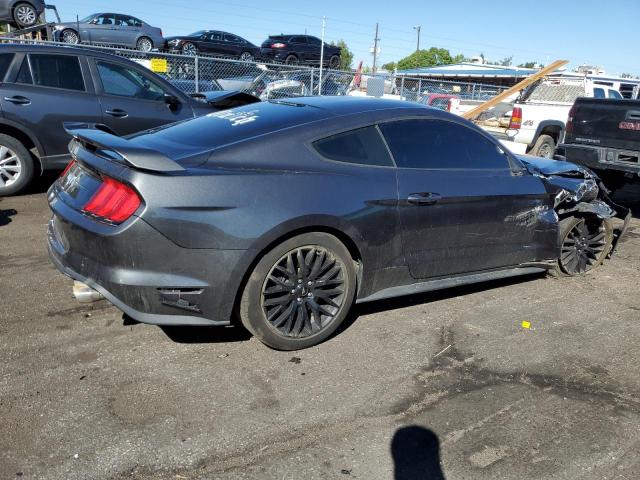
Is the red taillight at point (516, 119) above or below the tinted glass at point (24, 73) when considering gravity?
below

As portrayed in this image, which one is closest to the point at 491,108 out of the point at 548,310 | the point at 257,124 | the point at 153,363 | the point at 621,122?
the point at 621,122

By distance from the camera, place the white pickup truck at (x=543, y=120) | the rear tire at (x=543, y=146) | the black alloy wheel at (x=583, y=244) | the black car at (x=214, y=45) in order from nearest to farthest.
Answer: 1. the black alloy wheel at (x=583, y=244)
2. the white pickup truck at (x=543, y=120)
3. the rear tire at (x=543, y=146)
4. the black car at (x=214, y=45)

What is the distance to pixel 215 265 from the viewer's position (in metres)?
3.19

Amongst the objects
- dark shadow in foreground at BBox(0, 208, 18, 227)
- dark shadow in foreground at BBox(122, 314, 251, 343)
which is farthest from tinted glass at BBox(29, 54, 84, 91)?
dark shadow in foreground at BBox(122, 314, 251, 343)

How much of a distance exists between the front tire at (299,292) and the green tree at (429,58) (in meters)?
94.6

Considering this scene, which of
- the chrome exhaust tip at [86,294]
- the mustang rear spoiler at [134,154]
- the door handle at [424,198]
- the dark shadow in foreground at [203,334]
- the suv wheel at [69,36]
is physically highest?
the suv wheel at [69,36]

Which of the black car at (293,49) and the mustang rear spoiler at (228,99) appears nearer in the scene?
the mustang rear spoiler at (228,99)

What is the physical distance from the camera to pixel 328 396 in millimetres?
3186

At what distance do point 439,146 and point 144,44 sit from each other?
18983 millimetres

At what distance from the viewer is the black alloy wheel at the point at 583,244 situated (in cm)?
523

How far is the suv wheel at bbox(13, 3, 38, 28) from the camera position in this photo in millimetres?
16109

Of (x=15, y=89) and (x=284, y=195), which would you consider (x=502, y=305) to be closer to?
(x=284, y=195)

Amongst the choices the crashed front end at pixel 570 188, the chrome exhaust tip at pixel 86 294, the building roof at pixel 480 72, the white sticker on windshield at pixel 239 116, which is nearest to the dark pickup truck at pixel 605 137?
the crashed front end at pixel 570 188

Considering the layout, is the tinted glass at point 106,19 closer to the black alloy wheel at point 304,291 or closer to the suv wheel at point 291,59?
the suv wheel at point 291,59
